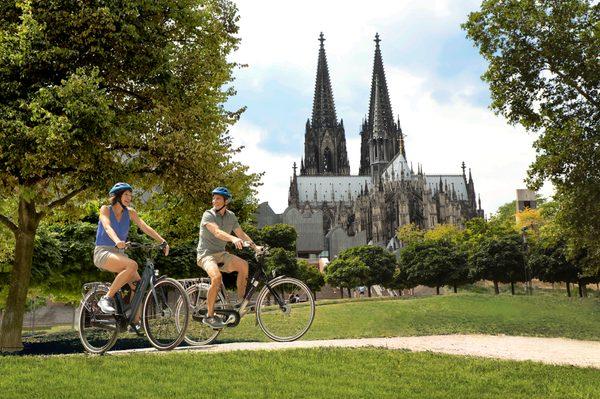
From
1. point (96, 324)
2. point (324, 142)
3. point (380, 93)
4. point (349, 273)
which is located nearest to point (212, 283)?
point (96, 324)

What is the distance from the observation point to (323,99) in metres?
162

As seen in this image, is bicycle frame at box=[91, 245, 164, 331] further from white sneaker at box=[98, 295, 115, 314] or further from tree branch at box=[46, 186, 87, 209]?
tree branch at box=[46, 186, 87, 209]

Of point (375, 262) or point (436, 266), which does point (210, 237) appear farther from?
point (375, 262)

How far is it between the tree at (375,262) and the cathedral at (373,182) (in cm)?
4798

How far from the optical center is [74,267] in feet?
83.2

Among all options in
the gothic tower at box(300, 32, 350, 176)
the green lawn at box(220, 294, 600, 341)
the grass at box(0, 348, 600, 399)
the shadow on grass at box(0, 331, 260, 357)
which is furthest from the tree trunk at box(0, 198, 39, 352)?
the gothic tower at box(300, 32, 350, 176)

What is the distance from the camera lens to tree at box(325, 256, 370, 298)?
61.5 metres

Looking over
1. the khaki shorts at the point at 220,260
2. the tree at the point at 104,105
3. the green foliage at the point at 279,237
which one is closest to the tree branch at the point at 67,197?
the tree at the point at 104,105

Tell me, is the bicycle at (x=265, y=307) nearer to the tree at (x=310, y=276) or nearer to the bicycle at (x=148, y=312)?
the bicycle at (x=148, y=312)

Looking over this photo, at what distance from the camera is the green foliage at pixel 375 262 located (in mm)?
63562

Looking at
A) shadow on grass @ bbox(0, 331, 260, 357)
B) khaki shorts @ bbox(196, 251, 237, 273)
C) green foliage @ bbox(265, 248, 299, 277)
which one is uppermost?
green foliage @ bbox(265, 248, 299, 277)

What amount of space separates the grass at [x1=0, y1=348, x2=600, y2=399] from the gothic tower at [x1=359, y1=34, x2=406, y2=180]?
144 meters

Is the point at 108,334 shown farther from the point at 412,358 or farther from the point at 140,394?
the point at 412,358

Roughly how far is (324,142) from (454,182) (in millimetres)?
33550
